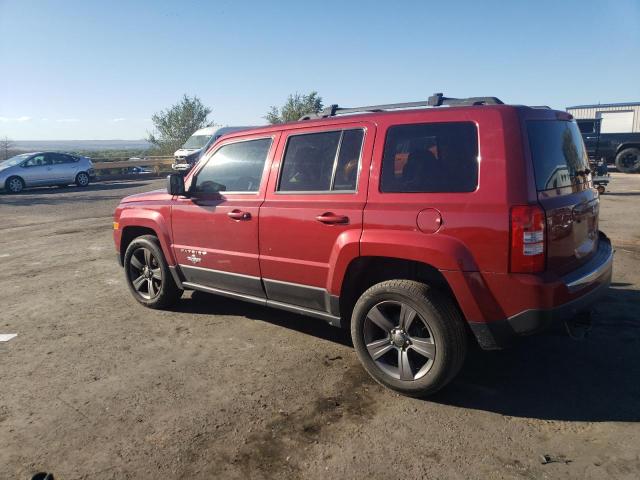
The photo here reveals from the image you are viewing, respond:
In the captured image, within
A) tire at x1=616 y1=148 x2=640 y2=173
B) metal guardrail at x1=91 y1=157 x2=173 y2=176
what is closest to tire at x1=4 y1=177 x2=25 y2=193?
metal guardrail at x1=91 y1=157 x2=173 y2=176

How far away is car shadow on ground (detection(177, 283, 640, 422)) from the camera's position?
3.25 m

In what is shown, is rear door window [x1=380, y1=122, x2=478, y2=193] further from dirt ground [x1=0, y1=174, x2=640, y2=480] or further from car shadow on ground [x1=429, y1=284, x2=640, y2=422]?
dirt ground [x1=0, y1=174, x2=640, y2=480]

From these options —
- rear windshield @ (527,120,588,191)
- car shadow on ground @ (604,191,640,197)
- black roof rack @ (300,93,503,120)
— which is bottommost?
car shadow on ground @ (604,191,640,197)

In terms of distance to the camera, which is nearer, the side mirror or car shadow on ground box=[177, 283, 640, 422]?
car shadow on ground box=[177, 283, 640, 422]

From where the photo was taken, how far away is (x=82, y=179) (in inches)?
846

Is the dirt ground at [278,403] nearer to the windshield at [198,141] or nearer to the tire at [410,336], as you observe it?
the tire at [410,336]

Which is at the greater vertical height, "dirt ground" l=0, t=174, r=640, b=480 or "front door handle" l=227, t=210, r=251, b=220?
"front door handle" l=227, t=210, r=251, b=220

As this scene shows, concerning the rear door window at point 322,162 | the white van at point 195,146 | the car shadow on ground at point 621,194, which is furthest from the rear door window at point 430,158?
the white van at point 195,146

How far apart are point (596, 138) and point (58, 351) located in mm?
18553

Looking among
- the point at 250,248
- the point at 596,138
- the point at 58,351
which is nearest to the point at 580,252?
the point at 250,248

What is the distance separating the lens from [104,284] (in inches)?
254

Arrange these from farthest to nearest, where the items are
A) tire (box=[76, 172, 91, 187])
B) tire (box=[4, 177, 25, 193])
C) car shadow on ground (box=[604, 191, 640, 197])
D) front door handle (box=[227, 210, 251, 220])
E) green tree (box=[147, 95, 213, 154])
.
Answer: green tree (box=[147, 95, 213, 154]) < tire (box=[76, 172, 91, 187]) < tire (box=[4, 177, 25, 193]) < car shadow on ground (box=[604, 191, 640, 197]) < front door handle (box=[227, 210, 251, 220])

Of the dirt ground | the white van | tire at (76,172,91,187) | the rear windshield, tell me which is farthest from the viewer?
the white van

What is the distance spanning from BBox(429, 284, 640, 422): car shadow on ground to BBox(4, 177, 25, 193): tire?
19777mm
